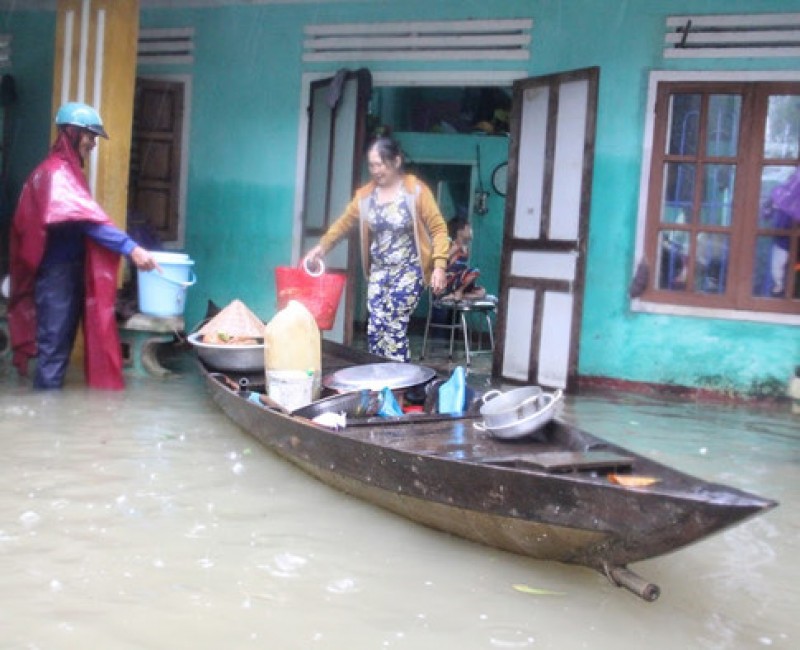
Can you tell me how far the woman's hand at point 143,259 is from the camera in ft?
21.1

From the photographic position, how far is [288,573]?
3.48m

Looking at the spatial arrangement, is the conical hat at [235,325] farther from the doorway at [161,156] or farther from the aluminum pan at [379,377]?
the doorway at [161,156]

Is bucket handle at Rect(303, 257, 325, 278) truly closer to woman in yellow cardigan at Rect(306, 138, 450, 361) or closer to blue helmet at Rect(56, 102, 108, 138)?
woman in yellow cardigan at Rect(306, 138, 450, 361)

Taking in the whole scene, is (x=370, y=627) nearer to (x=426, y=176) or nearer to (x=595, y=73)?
(x=595, y=73)

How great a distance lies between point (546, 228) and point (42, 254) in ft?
13.0

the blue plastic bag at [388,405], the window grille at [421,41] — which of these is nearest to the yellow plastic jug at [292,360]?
the blue plastic bag at [388,405]

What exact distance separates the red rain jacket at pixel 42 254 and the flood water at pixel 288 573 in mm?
1591

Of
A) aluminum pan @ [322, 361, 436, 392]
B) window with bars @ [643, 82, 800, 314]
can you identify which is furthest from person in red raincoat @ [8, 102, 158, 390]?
window with bars @ [643, 82, 800, 314]

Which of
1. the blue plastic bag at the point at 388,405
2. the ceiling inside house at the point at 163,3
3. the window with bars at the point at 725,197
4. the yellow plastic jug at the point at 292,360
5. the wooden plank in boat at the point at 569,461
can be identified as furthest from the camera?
the ceiling inside house at the point at 163,3

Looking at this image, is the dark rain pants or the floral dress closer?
the floral dress

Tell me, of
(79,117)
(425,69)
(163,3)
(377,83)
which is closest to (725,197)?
(425,69)

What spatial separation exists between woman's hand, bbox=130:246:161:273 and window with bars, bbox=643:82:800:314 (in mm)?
3968

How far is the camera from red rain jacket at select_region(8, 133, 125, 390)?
6.29 m

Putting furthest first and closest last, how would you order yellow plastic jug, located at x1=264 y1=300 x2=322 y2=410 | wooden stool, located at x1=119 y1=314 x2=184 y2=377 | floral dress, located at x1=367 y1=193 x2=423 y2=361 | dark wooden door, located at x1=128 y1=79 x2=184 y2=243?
dark wooden door, located at x1=128 y1=79 x2=184 y2=243
wooden stool, located at x1=119 y1=314 x2=184 y2=377
floral dress, located at x1=367 y1=193 x2=423 y2=361
yellow plastic jug, located at x1=264 y1=300 x2=322 y2=410
